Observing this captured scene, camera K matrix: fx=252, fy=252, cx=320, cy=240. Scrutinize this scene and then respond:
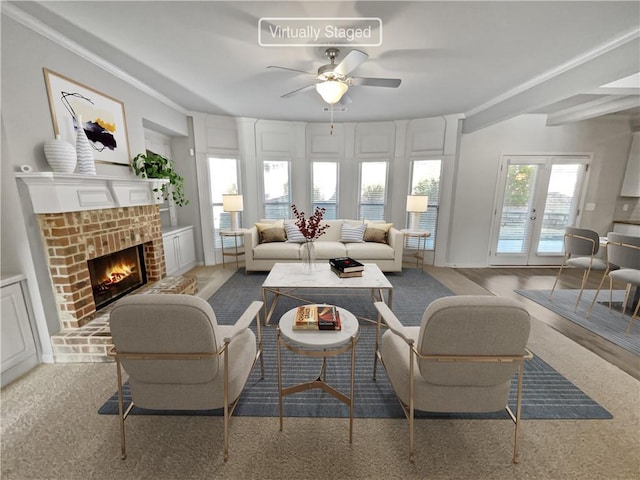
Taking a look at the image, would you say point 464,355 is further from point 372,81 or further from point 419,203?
point 419,203

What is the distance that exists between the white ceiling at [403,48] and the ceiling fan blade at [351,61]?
269 mm

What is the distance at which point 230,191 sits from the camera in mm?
4891

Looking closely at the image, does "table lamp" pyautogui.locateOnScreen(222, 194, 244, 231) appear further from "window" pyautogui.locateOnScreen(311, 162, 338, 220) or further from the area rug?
the area rug

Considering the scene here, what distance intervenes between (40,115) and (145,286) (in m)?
1.92

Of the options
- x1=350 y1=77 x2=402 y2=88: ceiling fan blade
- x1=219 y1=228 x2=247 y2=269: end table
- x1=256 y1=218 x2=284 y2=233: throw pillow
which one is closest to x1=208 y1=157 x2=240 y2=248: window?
x1=219 y1=228 x2=247 y2=269: end table

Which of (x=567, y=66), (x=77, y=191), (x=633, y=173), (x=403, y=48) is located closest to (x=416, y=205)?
(x=567, y=66)

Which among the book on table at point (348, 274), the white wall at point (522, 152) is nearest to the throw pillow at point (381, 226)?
the white wall at point (522, 152)

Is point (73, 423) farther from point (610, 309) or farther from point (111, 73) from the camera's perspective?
point (610, 309)

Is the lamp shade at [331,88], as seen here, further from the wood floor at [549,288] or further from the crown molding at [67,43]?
the wood floor at [549,288]

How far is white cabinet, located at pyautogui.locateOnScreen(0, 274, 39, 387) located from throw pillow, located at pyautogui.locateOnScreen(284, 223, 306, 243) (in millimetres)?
3035

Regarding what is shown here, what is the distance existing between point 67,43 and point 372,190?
449cm

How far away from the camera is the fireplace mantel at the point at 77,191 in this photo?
1.88 meters

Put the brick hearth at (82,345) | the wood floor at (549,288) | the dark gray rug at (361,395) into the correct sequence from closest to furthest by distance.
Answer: the dark gray rug at (361,395)
the brick hearth at (82,345)
the wood floor at (549,288)

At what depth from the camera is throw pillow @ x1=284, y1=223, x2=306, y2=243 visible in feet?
14.3
